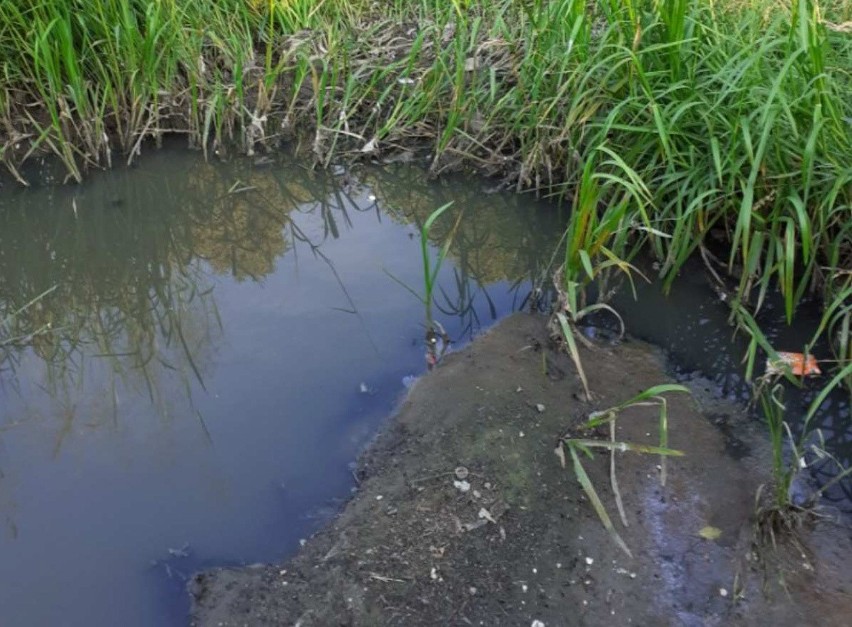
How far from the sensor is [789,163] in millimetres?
2816

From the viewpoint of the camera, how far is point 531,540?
2.13 meters

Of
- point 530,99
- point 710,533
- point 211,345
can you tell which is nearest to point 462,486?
point 710,533

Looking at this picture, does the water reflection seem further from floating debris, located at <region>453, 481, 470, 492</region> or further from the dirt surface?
floating debris, located at <region>453, 481, 470, 492</region>

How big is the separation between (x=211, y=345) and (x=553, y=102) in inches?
57.2

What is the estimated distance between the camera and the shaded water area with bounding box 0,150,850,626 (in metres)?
2.21

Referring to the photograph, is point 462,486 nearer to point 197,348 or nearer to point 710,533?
point 710,533

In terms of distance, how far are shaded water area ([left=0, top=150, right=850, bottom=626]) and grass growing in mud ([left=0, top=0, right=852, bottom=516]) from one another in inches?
6.9

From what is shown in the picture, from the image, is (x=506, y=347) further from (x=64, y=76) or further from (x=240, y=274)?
(x=64, y=76)

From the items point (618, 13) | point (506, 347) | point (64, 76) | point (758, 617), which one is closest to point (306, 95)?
point (64, 76)

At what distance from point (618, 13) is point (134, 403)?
6.63 ft

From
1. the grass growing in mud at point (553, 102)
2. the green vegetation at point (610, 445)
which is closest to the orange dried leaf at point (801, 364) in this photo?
the grass growing in mud at point (553, 102)

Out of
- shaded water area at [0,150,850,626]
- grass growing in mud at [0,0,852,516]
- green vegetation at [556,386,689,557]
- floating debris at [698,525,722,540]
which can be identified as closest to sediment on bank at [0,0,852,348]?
grass growing in mud at [0,0,852,516]

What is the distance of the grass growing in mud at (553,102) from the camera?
276 centimetres

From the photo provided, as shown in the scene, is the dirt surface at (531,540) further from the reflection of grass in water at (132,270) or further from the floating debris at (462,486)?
the reflection of grass in water at (132,270)
